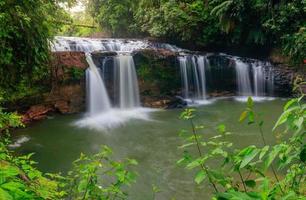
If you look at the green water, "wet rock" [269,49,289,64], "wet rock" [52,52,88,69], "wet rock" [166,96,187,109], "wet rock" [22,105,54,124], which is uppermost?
"wet rock" [52,52,88,69]

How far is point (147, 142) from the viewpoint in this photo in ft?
27.9

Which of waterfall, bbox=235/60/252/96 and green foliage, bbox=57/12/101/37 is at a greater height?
green foliage, bbox=57/12/101/37

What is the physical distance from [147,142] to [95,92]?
15.1 ft

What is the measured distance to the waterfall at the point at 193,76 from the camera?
14219 mm

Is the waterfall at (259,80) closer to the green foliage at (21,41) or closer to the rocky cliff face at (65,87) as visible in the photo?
the rocky cliff face at (65,87)

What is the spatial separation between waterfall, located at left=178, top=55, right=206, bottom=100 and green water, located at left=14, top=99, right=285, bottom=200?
2262mm

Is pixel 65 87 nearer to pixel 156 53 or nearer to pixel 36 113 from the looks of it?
pixel 36 113

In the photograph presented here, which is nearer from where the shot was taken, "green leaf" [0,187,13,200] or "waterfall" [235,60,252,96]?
"green leaf" [0,187,13,200]

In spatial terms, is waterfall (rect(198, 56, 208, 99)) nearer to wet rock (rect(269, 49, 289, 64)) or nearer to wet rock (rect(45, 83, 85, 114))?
wet rock (rect(269, 49, 289, 64))

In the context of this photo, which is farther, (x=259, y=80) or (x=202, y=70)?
(x=259, y=80)

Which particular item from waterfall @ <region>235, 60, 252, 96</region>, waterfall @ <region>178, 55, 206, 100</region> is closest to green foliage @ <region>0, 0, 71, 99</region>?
waterfall @ <region>178, 55, 206, 100</region>

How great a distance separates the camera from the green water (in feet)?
19.7

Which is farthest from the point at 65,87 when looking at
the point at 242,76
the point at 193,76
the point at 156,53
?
the point at 242,76

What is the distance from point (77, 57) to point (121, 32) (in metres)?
13.6
